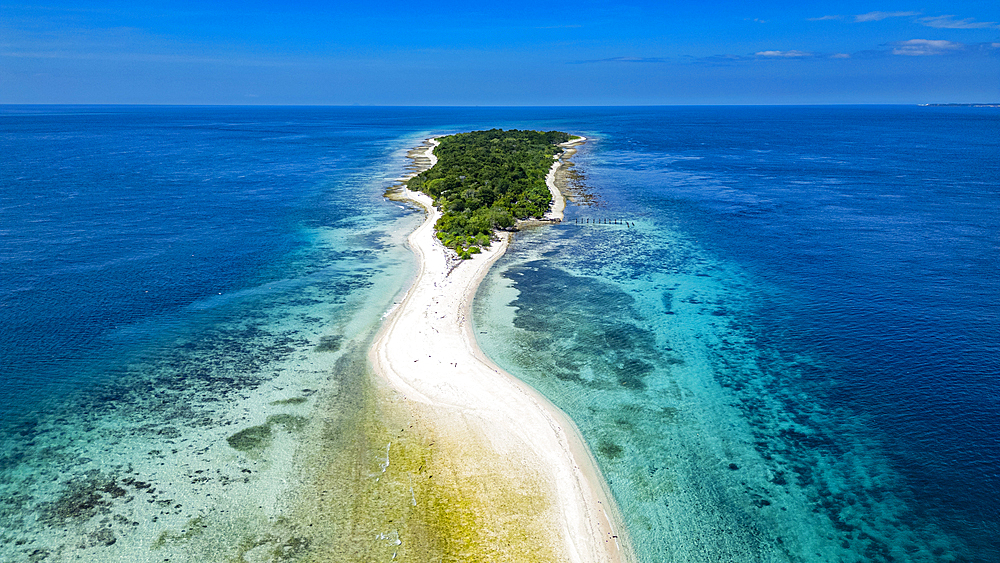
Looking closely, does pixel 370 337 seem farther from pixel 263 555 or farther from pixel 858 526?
pixel 858 526

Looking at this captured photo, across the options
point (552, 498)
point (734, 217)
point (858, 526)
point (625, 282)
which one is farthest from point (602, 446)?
point (734, 217)

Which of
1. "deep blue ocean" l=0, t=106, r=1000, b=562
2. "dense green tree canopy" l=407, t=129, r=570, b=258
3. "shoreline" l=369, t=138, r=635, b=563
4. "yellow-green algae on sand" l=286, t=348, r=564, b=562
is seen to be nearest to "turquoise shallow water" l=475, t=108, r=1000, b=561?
"deep blue ocean" l=0, t=106, r=1000, b=562

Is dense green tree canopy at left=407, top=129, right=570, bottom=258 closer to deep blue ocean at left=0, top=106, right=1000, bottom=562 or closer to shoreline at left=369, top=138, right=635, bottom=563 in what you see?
deep blue ocean at left=0, top=106, right=1000, bottom=562

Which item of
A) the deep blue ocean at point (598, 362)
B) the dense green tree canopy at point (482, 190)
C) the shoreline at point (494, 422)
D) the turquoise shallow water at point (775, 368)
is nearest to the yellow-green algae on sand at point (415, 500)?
the shoreline at point (494, 422)

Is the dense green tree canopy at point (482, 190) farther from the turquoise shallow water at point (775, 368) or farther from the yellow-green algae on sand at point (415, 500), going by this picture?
the yellow-green algae on sand at point (415, 500)

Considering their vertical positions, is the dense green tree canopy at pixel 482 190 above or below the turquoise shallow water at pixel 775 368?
above

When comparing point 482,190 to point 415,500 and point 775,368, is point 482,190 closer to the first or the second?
point 775,368
